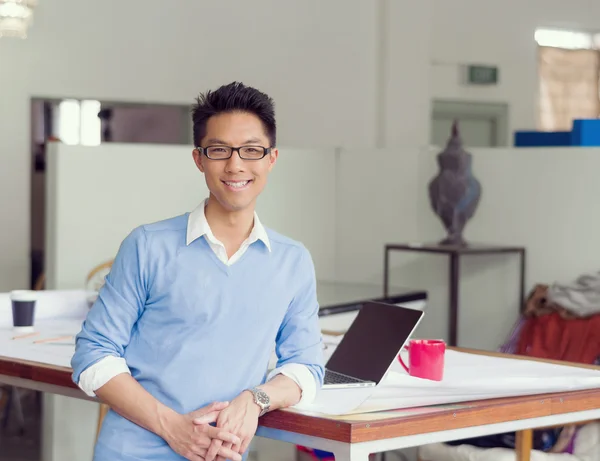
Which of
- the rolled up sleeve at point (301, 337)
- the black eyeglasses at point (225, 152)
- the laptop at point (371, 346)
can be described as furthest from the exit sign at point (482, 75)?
the black eyeglasses at point (225, 152)

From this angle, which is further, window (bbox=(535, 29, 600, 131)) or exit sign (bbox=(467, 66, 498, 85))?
window (bbox=(535, 29, 600, 131))

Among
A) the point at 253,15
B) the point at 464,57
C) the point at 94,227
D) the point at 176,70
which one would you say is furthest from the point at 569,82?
the point at 94,227

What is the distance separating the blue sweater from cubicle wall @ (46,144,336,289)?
2.79 m

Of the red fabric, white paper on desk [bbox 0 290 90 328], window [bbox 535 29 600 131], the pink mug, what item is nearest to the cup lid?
white paper on desk [bbox 0 290 90 328]

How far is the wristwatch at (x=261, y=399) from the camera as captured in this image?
1734 mm

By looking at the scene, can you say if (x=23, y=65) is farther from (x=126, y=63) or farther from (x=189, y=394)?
(x=189, y=394)

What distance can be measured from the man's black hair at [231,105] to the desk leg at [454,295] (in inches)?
Result: 121

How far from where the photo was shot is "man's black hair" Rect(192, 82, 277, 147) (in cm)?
170

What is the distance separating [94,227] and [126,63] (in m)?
2.03

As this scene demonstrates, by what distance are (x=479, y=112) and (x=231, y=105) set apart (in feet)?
20.0

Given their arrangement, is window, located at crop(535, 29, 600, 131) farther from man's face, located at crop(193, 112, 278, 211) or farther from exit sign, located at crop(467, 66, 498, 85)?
man's face, located at crop(193, 112, 278, 211)

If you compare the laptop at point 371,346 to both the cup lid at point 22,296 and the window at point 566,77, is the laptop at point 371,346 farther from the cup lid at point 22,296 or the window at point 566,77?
the window at point 566,77

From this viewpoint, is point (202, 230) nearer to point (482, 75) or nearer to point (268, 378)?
point (268, 378)

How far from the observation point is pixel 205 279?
1716mm
